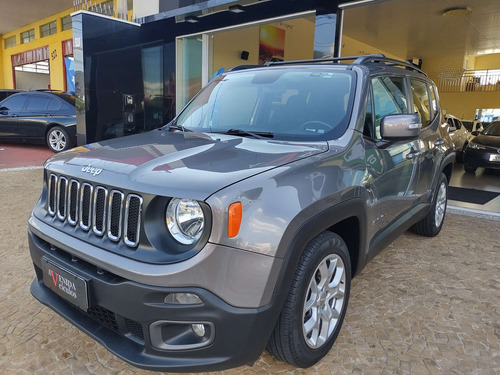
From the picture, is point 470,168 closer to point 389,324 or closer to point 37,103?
point 389,324

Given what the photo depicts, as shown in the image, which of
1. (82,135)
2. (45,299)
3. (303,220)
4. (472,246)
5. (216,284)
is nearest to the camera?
→ (216,284)

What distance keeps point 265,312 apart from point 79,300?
3.00ft

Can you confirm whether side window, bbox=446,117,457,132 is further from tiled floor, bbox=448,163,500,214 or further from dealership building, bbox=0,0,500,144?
dealership building, bbox=0,0,500,144

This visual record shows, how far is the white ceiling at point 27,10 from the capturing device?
18.0m

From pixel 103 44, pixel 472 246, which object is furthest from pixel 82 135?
pixel 472 246

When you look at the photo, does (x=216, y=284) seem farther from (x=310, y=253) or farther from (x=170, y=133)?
(x=170, y=133)

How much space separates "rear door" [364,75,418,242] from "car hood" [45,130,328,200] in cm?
52

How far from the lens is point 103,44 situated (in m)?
8.70

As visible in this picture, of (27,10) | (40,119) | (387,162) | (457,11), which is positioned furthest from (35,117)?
(27,10)

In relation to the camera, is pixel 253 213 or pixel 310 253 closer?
pixel 253 213

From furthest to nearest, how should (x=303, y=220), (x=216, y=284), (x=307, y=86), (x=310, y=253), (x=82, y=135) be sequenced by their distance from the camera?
(x=82, y=135)
(x=307, y=86)
(x=310, y=253)
(x=303, y=220)
(x=216, y=284)

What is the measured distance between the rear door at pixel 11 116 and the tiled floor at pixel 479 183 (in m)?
10.6

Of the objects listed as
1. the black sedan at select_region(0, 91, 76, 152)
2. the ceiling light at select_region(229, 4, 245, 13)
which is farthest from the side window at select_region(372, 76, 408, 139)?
the black sedan at select_region(0, 91, 76, 152)

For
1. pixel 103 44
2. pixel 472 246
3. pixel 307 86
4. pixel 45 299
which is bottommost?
pixel 472 246
